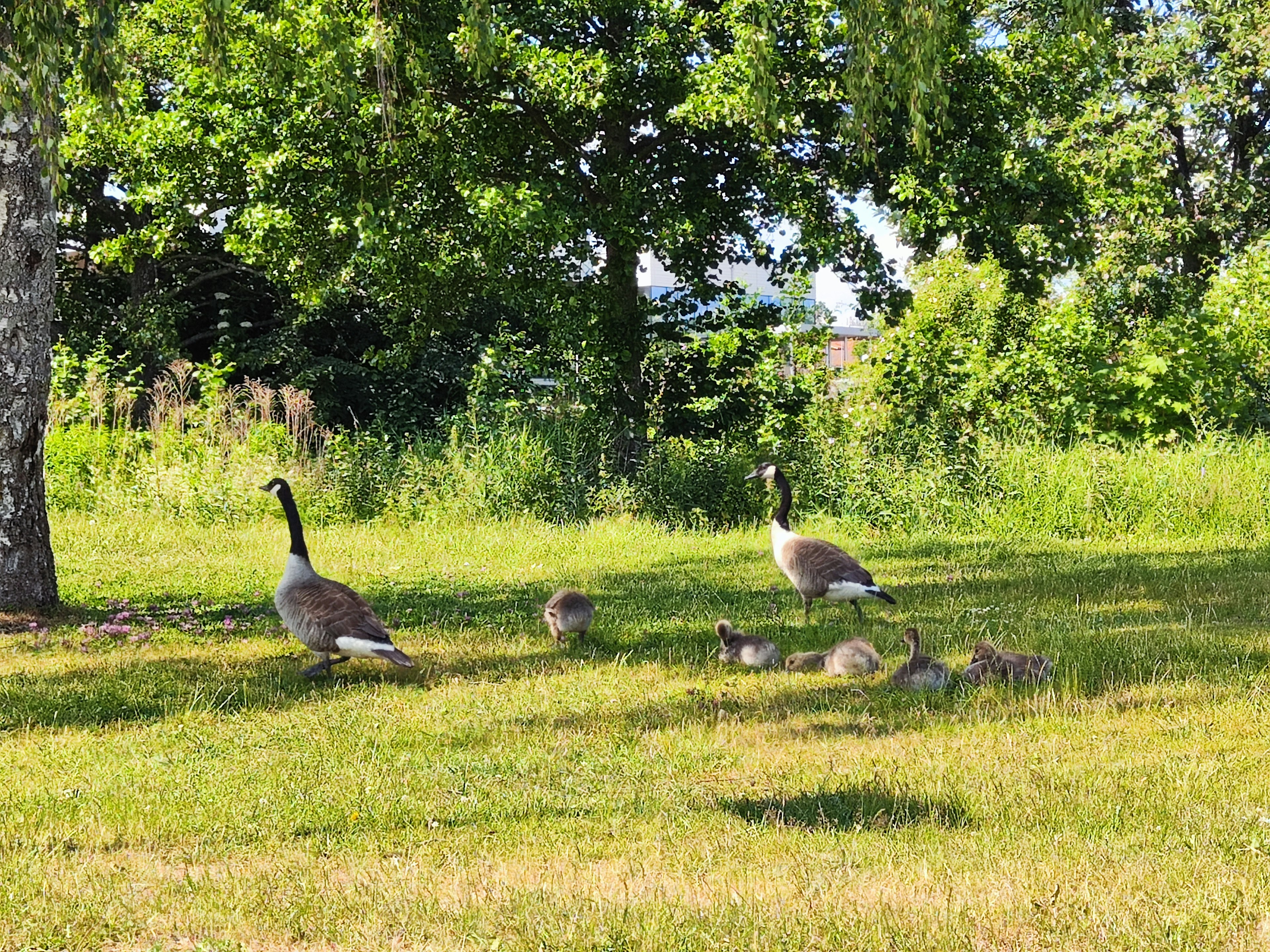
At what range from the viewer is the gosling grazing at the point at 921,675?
733 centimetres

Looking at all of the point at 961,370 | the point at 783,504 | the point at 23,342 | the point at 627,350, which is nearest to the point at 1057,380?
the point at 961,370

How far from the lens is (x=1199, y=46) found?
86.9 ft

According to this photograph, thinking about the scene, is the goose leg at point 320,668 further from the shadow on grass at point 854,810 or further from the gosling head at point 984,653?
the gosling head at point 984,653

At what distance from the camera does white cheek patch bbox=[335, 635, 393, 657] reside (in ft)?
24.4

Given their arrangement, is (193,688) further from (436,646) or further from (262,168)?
(262,168)

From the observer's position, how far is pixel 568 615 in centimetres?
880

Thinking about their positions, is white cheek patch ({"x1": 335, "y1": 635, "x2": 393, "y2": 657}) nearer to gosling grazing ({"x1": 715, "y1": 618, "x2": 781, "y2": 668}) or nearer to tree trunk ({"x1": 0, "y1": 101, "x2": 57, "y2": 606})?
gosling grazing ({"x1": 715, "y1": 618, "x2": 781, "y2": 668})

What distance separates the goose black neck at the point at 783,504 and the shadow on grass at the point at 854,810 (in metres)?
5.00

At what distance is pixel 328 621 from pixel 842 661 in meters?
3.27

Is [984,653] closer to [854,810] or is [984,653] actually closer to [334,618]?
[854,810]

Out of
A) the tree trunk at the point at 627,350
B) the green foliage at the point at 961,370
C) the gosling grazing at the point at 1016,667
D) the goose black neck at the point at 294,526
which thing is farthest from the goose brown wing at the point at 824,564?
the tree trunk at the point at 627,350

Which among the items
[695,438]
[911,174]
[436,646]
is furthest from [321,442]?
[436,646]

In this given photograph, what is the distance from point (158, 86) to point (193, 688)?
2116 centimetres

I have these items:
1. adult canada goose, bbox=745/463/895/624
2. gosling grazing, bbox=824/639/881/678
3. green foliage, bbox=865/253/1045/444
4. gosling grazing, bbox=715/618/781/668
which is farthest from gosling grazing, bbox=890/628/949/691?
green foliage, bbox=865/253/1045/444
